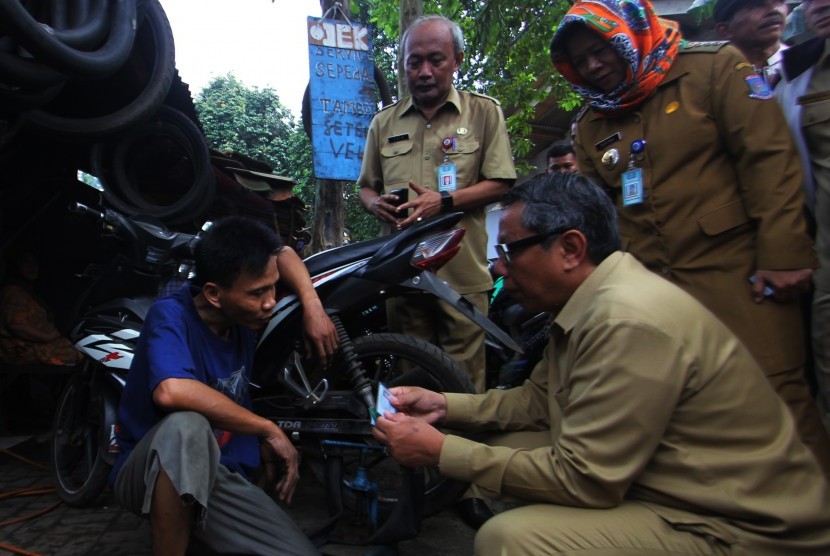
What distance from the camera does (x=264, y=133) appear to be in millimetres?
19391

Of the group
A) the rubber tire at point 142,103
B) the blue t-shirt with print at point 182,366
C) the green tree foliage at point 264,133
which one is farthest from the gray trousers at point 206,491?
the green tree foliage at point 264,133

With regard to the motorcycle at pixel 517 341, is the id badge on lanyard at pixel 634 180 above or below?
above

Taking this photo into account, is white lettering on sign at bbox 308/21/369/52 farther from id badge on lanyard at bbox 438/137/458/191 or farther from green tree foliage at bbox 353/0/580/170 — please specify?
id badge on lanyard at bbox 438/137/458/191

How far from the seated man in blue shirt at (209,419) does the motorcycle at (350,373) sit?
0.73ft

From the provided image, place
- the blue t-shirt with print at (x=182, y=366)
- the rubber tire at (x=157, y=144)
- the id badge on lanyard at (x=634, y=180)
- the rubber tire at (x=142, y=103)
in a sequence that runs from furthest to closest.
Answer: the rubber tire at (x=157, y=144) → the rubber tire at (x=142, y=103) → the id badge on lanyard at (x=634, y=180) → the blue t-shirt with print at (x=182, y=366)

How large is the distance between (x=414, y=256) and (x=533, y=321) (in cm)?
112

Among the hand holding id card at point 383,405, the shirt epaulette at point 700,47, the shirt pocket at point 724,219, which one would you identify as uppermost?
the shirt epaulette at point 700,47

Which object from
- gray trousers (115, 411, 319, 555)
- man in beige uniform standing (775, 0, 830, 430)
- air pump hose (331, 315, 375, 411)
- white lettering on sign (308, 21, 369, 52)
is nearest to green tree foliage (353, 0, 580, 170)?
white lettering on sign (308, 21, 369, 52)

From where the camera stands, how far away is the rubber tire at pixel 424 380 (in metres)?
2.35

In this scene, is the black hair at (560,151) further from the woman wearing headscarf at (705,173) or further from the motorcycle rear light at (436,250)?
the motorcycle rear light at (436,250)

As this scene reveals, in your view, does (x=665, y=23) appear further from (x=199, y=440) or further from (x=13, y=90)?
(x=13, y=90)

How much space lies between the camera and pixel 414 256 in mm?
2412

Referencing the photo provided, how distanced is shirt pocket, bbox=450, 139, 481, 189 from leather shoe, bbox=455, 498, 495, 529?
4.55 feet

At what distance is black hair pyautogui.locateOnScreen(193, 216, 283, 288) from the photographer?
202cm
